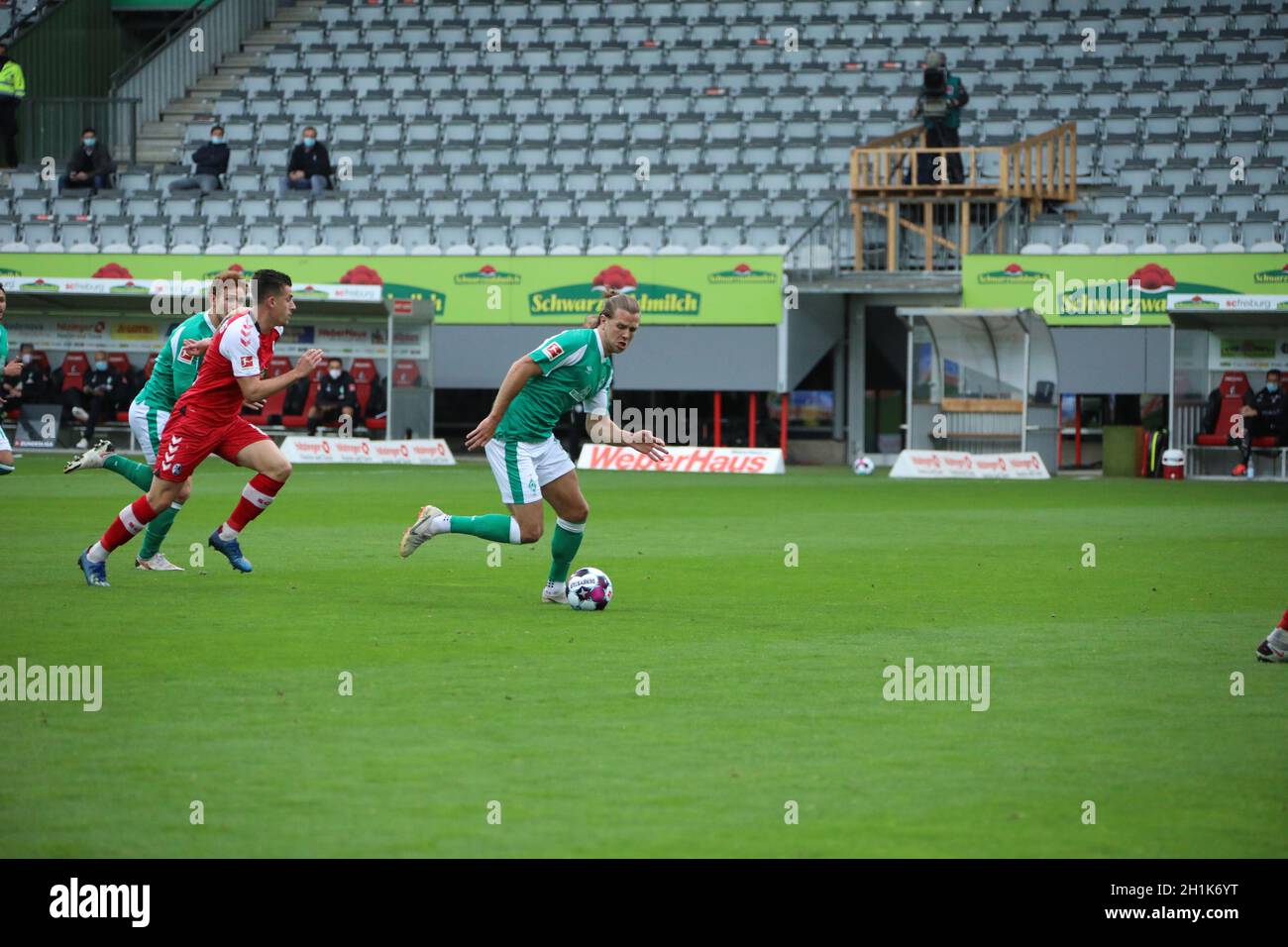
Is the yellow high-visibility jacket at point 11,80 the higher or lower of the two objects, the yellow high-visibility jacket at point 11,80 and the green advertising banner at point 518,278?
the higher

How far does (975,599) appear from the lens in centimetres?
1188

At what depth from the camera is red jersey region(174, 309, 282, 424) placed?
38.4 feet

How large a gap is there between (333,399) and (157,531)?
1942 cm

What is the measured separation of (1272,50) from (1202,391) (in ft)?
31.5

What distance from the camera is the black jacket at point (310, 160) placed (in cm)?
3566

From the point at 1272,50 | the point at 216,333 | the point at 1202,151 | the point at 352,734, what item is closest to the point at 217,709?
the point at 352,734

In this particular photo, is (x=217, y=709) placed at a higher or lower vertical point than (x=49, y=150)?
lower

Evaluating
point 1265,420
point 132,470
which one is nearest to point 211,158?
point 1265,420

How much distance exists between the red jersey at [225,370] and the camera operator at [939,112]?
71.7 feet

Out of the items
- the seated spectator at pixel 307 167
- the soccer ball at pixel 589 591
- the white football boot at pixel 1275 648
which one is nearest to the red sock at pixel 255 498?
the soccer ball at pixel 589 591

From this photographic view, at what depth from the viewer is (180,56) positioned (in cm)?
4106

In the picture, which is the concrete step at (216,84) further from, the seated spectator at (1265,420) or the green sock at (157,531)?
the green sock at (157,531)

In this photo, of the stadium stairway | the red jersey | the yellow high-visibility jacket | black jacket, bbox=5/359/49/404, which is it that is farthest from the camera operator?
the red jersey
